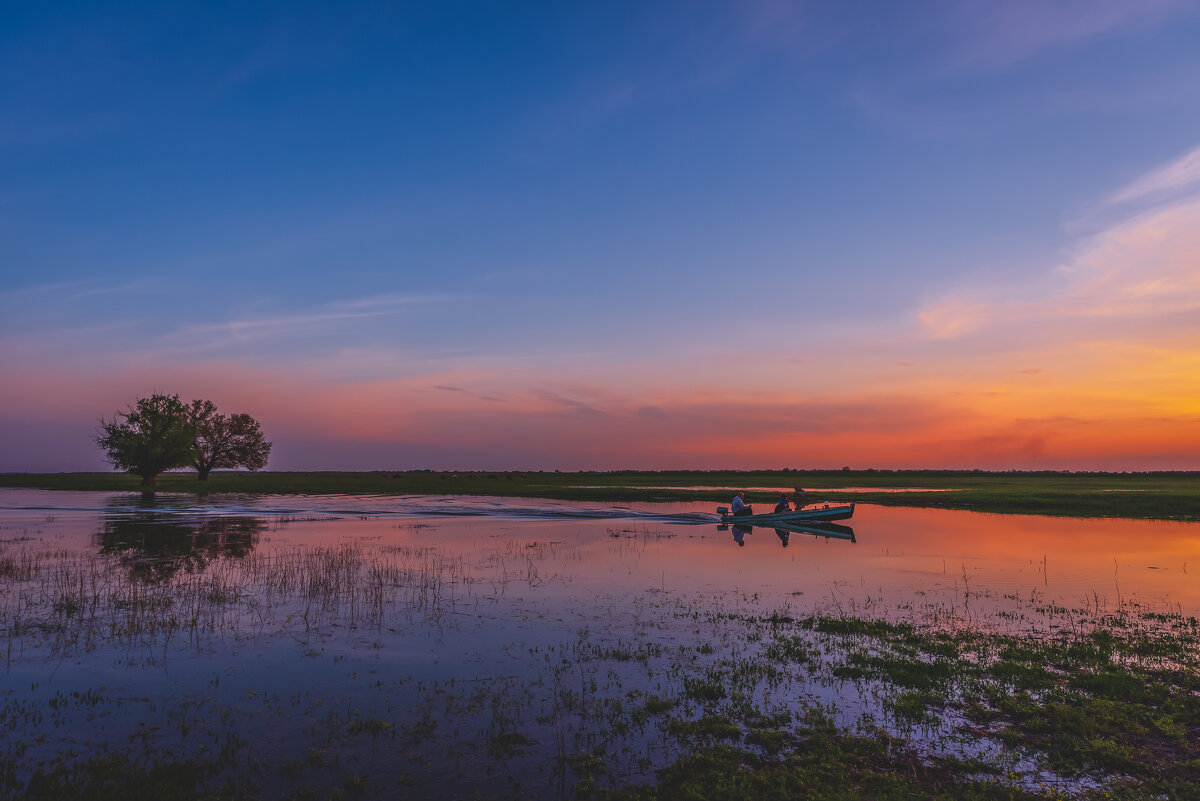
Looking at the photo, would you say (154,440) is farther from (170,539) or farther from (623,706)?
(623,706)

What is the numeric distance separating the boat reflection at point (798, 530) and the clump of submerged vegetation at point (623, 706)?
21.6m

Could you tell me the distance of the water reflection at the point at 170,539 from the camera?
1099 inches

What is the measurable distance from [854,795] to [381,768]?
686 cm

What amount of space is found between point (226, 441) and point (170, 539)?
299ft

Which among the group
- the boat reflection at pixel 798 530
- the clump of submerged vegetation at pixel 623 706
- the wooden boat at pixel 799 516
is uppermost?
the clump of submerged vegetation at pixel 623 706

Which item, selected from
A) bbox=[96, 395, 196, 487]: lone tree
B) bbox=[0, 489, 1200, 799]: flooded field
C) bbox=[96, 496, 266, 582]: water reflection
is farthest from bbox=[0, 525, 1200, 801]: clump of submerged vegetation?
bbox=[96, 395, 196, 487]: lone tree

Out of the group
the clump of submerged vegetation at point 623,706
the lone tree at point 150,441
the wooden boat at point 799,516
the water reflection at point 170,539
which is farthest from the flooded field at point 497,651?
the lone tree at point 150,441

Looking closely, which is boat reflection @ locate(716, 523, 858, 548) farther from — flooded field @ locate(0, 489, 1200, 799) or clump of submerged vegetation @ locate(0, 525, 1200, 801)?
clump of submerged vegetation @ locate(0, 525, 1200, 801)

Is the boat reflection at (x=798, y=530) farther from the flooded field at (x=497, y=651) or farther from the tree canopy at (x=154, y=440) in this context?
the tree canopy at (x=154, y=440)

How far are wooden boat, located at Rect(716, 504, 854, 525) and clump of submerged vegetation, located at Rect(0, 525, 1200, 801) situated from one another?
2605cm

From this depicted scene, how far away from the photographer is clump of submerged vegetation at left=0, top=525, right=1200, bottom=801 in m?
9.13


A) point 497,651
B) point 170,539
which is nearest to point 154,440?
point 170,539

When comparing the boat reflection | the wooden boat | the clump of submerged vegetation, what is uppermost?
the clump of submerged vegetation

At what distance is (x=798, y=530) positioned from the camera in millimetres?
48094
